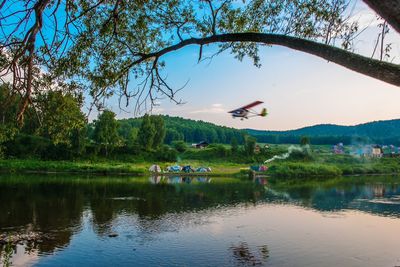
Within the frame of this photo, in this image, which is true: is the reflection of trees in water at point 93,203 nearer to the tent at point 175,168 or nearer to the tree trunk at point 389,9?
the tree trunk at point 389,9

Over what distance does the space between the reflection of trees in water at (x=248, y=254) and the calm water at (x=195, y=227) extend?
0.15 feet

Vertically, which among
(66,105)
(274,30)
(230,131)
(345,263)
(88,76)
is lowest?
(345,263)

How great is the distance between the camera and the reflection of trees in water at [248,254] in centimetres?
1784

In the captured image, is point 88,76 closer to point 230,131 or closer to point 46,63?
point 46,63

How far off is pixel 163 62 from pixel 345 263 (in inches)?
528

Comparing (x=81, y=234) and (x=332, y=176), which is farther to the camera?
(x=332, y=176)

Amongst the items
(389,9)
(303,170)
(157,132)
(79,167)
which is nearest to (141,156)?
(157,132)

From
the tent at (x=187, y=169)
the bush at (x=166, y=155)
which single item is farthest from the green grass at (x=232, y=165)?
the tent at (x=187, y=169)

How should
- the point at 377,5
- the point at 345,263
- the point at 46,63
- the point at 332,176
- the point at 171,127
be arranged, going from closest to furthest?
the point at 377,5, the point at 46,63, the point at 345,263, the point at 332,176, the point at 171,127

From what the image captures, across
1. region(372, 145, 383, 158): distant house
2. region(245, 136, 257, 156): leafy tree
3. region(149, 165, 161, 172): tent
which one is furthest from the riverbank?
region(372, 145, 383, 158): distant house

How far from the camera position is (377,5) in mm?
4012

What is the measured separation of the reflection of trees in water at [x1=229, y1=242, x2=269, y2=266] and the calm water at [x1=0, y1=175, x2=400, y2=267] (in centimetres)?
4

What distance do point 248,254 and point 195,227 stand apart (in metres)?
5.78

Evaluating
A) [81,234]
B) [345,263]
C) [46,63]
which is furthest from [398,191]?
[46,63]
